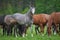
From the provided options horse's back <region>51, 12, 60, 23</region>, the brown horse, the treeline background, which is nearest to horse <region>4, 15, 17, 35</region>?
the brown horse

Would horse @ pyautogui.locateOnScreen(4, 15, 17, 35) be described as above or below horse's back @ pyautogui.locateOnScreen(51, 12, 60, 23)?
below

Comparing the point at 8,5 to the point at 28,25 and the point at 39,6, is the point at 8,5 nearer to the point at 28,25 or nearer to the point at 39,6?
the point at 39,6

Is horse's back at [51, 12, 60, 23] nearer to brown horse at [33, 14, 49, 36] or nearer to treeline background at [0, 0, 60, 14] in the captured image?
brown horse at [33, 14, 49, 36]

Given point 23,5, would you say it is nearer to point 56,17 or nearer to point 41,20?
point 41,20

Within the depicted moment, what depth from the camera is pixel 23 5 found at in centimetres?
3934

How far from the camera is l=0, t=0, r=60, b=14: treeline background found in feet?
115

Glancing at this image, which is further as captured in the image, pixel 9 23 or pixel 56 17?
pixel 9 23

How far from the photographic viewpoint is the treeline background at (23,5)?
34.9 metres

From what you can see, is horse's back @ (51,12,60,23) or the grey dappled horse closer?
horse's back @ (51,12,60,23)

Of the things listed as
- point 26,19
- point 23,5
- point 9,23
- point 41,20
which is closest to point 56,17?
point 26,19

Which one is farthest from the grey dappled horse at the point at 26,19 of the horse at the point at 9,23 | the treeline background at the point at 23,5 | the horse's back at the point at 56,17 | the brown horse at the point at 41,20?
the treeline background at the point at 23,5

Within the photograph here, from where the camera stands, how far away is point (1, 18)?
17875mm

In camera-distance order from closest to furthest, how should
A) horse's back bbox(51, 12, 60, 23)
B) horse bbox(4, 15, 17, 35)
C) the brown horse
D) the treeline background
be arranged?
horse's back bbox(51, 12, 60, 23)
horse bbox(4, 15, 17, 35)
the brown horse
the treeline background

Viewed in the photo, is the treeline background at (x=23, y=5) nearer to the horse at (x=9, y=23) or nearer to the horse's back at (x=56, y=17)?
the horse at (x=9, y=23)
